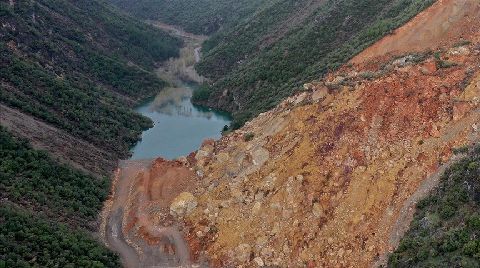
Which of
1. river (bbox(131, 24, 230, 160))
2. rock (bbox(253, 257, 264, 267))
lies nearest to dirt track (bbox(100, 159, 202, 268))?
rock (bbox(253, 257, 264, 267))

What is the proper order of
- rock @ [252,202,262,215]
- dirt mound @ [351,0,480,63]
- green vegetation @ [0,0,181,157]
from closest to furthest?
rock @ [252,202,262,215]
dirt mound @ [351,0,480,63]
green vegetation @ [0,0,181,157]

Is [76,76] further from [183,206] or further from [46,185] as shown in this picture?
[183,206]

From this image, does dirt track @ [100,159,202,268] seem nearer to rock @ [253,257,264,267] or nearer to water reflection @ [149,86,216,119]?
rock @ [253,257,264,267]

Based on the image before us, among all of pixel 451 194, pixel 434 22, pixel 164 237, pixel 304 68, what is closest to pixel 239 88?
pixel 304 68

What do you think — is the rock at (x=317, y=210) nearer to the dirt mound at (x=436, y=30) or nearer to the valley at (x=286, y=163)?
the valley at (x=286, y=163)

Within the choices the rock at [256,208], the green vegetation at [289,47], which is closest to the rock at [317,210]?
the rock at [256,208]
